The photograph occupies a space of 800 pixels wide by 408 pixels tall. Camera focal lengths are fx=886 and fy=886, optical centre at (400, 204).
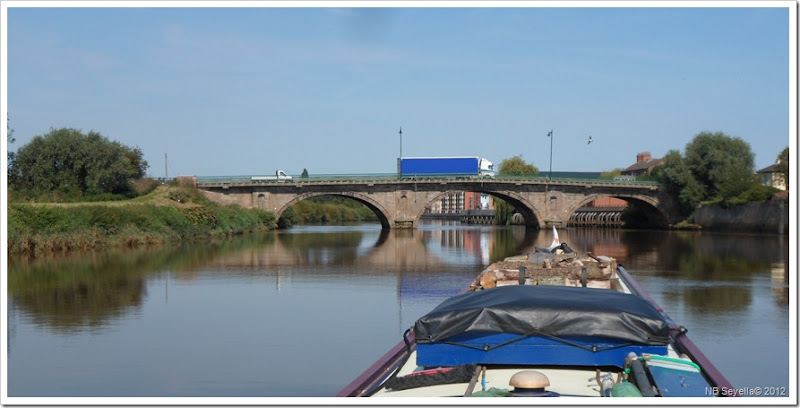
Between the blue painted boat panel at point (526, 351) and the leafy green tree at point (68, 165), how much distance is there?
4294cm

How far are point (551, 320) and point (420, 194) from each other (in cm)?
5476

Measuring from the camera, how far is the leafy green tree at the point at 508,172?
8744cm

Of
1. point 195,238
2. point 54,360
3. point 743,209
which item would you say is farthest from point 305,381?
point 743,209

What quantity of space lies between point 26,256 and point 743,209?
43839 millimetres

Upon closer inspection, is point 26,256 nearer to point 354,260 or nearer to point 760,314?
point 354,260

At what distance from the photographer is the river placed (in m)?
11.0

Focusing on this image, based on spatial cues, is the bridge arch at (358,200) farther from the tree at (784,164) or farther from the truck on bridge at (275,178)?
the tree at (784,164)

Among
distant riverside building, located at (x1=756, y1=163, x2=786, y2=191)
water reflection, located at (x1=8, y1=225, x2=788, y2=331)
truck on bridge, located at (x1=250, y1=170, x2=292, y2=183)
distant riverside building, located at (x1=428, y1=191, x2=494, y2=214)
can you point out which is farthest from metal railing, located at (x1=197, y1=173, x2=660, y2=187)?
distant riverside building, located at (x1=428, y1=191, x2=494, y2=214)

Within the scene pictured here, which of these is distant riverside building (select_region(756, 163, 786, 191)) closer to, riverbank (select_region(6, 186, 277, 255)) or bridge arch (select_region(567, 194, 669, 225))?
bridge arch (select_region(567, 194, 669, 225))

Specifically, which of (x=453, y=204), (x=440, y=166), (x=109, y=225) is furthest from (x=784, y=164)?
(x=453, y=204)

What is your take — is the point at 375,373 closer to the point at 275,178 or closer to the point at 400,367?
the point at 400,367

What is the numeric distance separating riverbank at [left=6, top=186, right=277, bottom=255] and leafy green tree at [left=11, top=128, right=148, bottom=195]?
97.0 inches

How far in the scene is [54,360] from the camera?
11.9 meters

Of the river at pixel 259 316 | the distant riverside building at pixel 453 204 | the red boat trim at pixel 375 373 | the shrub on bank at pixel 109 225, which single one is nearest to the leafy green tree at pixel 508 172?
the shrub on bank at pixel 109 225
